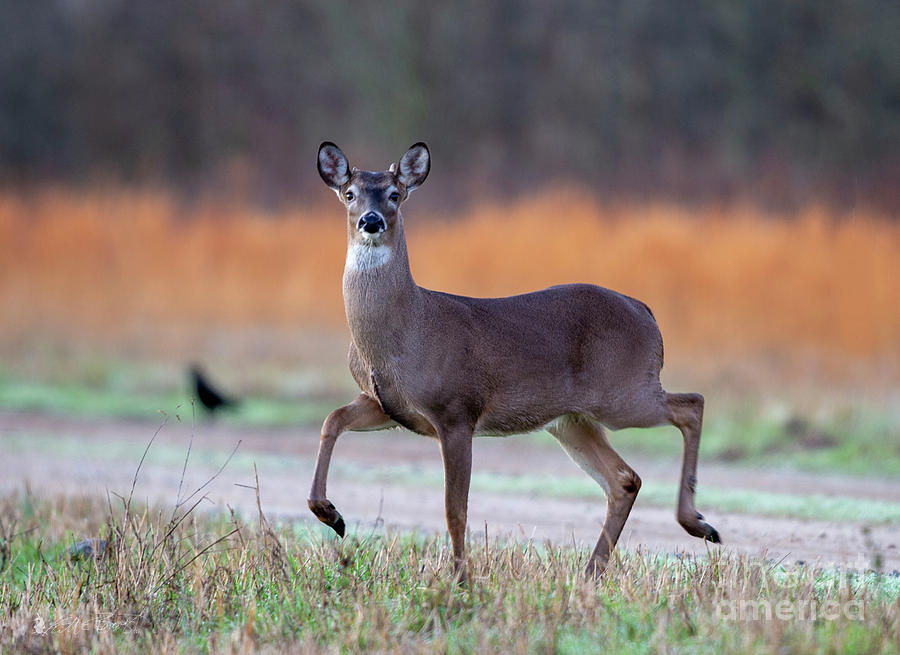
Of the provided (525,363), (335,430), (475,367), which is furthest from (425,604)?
(525,363)

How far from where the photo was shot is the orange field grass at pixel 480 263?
52.0 ft

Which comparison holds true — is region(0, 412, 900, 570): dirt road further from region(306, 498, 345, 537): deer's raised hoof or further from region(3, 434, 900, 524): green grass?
region(306, 498, 345, 537): deer's raised hoof

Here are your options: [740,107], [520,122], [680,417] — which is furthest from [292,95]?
[680,417]

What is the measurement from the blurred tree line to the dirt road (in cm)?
737

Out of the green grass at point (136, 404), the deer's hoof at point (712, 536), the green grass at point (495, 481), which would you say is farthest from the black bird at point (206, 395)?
the deer's hoof at point (712, 536)

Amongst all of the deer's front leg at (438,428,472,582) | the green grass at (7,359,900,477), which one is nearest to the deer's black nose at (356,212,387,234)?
the deer's front leg at (438,428,472,582)

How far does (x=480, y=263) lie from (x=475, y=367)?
38.9 ft

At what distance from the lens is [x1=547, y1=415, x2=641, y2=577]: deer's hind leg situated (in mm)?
7113

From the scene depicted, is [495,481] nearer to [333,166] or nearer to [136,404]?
[333,166]

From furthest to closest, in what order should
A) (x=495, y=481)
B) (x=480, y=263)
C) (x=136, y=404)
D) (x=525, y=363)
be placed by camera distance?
(x=480, y=263) → (x=136, y=404) → (x=495, y=481) → (x=525, y=363)

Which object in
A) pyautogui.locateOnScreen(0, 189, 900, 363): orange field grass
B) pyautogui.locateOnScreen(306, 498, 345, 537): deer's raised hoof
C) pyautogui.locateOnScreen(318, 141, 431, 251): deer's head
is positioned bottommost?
pyautogui.locateOnScreen(306, 498, 345, 537): deer's raised hoof

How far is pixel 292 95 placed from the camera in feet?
89.5

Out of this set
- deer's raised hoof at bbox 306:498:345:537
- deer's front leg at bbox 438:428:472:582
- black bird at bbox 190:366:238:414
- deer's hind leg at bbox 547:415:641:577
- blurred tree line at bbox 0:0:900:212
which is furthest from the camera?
blurred tree line at bbox 0:0:900:212

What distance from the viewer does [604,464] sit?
288 inches
